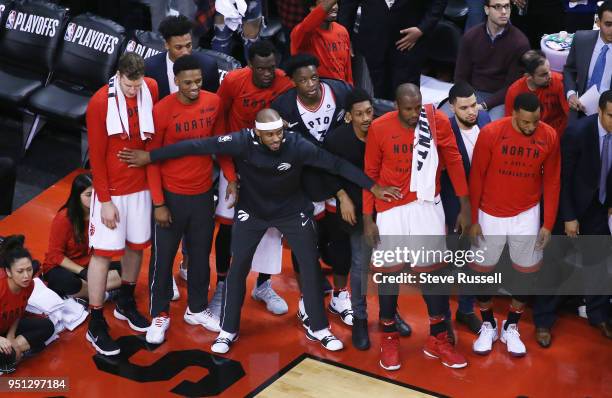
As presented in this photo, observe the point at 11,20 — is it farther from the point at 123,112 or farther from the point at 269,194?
the point at 269,194

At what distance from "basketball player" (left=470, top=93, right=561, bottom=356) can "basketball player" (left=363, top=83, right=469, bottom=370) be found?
133 millimetres

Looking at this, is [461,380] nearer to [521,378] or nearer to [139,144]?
[521,378]

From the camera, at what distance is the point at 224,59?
25.7 ft

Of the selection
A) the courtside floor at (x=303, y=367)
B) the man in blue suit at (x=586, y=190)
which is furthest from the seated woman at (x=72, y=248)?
the man in blue suit at (x=586, y=190)

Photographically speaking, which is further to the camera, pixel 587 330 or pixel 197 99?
pixel 587 330

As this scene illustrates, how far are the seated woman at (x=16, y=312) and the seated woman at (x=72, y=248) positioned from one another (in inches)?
16.6

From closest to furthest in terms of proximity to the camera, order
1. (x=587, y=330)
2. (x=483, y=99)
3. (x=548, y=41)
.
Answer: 1. (x=587, y=330)
2. (x=483, y=99)
3. (x=548, y=41)

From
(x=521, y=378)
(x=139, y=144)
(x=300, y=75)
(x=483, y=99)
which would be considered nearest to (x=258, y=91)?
(x=300, y=75)

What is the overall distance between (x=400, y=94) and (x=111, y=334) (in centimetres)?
229

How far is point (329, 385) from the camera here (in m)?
6.01

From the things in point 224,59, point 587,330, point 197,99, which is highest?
point 197,99

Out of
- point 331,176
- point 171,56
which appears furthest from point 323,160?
point 171,56

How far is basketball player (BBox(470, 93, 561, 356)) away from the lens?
5.78 metres

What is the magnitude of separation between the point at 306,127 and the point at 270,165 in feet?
1.24
